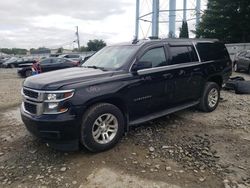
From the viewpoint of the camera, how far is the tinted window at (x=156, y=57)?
5.26 meters

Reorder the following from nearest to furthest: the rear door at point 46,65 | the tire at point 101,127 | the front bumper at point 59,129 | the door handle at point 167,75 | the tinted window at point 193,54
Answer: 1. the front bumper at point 59,129
2. the tire at point 101,127
3. the door handle at point 167,75
4. the tinted window at point 193,54
5. the rear door at point 46,65

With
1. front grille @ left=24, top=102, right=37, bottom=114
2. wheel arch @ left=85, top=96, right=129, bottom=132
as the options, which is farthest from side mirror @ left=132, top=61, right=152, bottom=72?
front grille @ left=24, top=102, right=37, bottom=114

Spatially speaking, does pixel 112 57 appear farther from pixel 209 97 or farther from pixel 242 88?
pixel 242 88

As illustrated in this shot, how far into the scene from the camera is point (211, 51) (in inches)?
273

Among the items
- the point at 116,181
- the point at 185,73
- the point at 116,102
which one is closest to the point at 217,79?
the point at 185,73

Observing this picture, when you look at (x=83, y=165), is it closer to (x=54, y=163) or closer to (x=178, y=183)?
(x=54, y=163)

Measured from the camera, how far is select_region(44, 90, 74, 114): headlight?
13.5 feet

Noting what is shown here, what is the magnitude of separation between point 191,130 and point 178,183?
208 centimetres

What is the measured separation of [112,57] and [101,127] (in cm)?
154

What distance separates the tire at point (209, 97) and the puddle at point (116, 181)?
341cm

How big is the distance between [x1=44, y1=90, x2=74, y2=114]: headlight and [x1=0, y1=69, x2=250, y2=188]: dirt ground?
0.85 m

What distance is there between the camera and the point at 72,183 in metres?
3.77

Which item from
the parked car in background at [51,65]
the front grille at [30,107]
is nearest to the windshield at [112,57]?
the front grille at [30,107]

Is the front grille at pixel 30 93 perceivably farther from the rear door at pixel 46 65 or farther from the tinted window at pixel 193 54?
the rear door at pixel 46 65
